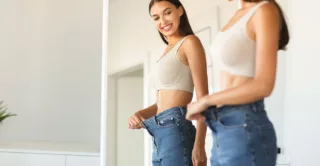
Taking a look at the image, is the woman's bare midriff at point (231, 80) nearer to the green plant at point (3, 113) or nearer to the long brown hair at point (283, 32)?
the long brown hair at point (283, 32)

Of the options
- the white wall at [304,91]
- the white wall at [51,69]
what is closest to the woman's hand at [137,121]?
the white wall at [304,91]

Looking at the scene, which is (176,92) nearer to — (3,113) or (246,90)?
(246,90)

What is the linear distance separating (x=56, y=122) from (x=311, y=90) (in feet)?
5.31

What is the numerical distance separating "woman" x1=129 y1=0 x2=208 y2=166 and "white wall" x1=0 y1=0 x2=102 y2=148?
4.38 ft

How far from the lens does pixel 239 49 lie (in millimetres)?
859

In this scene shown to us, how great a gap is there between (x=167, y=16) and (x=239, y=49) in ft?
1.28

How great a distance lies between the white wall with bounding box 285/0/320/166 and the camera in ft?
4.54

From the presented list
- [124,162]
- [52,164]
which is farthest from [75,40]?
[124,162]

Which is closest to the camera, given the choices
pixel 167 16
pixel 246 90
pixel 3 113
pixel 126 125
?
pixel 246 90

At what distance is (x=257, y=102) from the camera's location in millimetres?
849

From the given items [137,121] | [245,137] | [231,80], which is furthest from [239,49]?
[137,121]

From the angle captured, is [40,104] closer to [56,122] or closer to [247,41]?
[56,122]

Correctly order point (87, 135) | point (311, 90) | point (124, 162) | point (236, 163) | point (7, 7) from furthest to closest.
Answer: point (7, 7) → point (87, 135) → point (124, 162) → point (311, 90) → point (236, 163)

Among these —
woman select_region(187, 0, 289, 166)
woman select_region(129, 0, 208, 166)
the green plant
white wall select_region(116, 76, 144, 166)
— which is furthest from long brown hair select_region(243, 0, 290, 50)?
the green plant
